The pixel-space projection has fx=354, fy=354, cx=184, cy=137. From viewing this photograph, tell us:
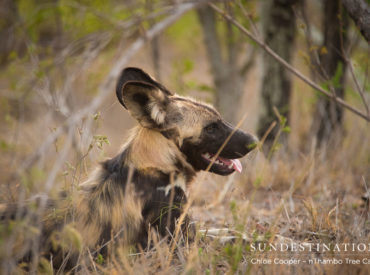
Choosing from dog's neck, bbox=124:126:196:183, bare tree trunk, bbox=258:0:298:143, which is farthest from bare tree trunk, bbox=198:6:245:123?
dog's neck, bbox=124:126:196:183

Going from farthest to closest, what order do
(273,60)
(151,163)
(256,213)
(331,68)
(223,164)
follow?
(273,60) → (331,68) → (256,213) → (223,164) → (151,163)

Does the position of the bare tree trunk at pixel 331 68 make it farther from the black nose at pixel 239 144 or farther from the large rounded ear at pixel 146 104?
the large rounded ear at pixel 146 104

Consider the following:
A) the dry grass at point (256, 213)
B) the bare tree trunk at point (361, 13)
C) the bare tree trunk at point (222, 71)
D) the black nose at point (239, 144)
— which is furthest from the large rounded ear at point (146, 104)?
the bare tree trunk at point (222, 71)

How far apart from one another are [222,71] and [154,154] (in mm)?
4788

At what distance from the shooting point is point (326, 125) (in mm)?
5562

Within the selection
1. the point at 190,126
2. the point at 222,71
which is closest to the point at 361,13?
the point at 190,126

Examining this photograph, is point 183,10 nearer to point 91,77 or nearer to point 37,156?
point 37,156

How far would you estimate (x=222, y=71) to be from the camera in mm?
7340

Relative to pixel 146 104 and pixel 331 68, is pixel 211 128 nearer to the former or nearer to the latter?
pixel 146 104

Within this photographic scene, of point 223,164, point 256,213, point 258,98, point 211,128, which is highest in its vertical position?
point 258,98

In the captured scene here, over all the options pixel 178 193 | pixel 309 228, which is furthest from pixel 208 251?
pixel 309 228

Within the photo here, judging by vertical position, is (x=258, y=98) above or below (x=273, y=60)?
below

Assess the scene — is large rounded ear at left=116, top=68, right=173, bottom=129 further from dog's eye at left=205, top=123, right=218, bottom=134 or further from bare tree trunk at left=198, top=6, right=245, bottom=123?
bare tree trunk at left=198, top=6, right=245, bottom=123

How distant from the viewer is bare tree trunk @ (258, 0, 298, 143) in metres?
5.43
